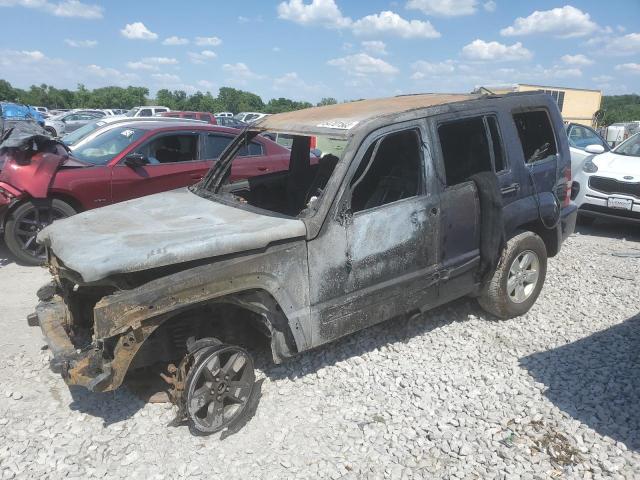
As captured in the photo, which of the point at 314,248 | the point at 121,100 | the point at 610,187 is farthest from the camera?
the point at 121,100

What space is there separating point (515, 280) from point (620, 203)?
410 centimetres

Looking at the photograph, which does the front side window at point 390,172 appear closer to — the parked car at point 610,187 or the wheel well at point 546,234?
the wheel well at point 546,234

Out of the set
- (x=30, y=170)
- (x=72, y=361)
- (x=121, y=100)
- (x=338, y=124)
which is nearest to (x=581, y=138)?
(x=338, y=124)

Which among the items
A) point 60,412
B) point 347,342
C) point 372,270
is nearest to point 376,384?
point 347,342

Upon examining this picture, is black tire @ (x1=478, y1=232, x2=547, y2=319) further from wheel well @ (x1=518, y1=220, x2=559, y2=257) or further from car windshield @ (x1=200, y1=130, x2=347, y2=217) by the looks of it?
car windshield @ (x1=200, y1=130, x2=347, y2=217)

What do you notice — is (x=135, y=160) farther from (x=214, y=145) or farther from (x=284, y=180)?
(x=284, y=180)

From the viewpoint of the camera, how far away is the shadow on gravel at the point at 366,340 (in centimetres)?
386

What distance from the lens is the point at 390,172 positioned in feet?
13.4

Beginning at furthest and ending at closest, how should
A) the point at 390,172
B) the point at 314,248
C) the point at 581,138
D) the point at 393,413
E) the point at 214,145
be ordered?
the point at 581,138, the point at 214,145, the point at 390,172, the point at 393,413, the point at 314,248

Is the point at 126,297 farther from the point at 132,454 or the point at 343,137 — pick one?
the point at 343,137

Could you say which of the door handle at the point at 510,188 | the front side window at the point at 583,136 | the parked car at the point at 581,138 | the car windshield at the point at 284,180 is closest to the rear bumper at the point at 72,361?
the car windshield at the point at 284,180

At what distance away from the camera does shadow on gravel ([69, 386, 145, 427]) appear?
3266 mm

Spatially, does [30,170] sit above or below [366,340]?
above

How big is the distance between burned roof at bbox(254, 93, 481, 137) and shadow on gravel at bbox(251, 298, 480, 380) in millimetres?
1627
